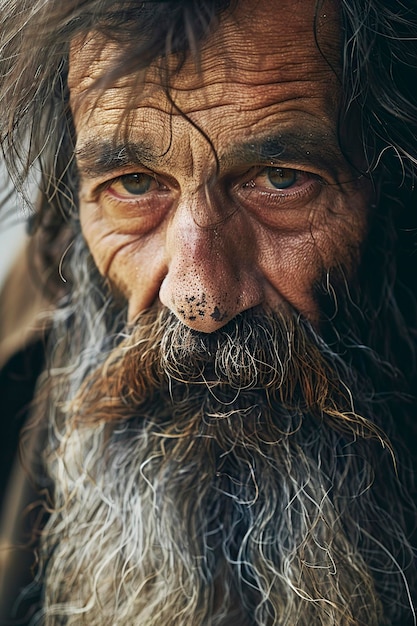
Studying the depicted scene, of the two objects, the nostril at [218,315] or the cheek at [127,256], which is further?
the cheek at [127,256]

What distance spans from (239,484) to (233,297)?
1.05 feet

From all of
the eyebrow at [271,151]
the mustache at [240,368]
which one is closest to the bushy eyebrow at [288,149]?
the eyebrow at [271,151]

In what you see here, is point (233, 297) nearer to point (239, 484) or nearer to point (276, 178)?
point (276, 178)

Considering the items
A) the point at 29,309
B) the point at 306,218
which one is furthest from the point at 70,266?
the point at 306,218

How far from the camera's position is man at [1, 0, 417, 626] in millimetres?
1070

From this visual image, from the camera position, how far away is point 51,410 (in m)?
1.62

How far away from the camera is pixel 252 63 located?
1.06 m

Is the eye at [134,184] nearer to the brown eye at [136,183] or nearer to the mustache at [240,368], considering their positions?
the brown eye at [136,183]

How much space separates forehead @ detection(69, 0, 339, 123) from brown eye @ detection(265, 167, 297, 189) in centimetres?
10

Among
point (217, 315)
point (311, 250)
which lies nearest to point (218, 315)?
point (217, 315)

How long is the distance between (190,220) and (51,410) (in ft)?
2.18

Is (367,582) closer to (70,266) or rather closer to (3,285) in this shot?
(70,266)

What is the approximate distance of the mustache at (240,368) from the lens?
114 centimetres

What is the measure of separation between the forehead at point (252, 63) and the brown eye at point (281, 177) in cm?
10
